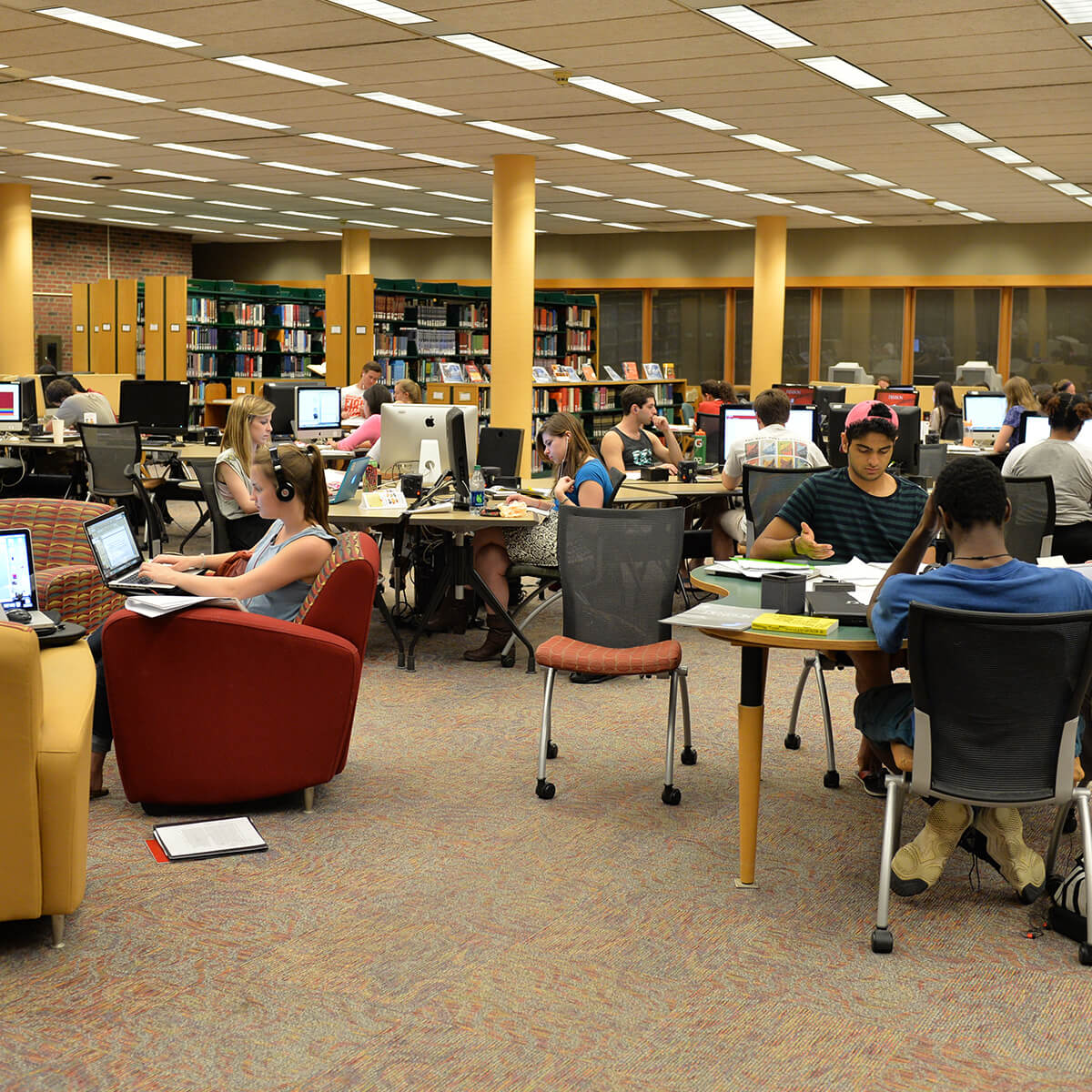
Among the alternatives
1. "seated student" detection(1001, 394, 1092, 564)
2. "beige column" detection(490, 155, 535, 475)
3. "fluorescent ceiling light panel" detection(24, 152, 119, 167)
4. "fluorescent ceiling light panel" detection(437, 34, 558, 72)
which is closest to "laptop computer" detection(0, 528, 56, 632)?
"fluorescent ceiling light panel" detection(437, 34, 558, 72)

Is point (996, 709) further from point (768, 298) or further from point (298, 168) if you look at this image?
point (768, 298)

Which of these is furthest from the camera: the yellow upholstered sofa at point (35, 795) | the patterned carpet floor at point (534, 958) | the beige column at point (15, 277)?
the beige column at point (15, 277)

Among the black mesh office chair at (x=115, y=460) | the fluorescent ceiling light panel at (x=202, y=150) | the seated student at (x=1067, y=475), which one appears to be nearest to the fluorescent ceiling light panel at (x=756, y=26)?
the seated student at (x=1067, y=475)

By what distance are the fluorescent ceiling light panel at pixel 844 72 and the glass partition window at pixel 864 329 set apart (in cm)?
1042

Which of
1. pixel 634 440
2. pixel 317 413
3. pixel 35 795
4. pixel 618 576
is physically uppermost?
pixel 317 413

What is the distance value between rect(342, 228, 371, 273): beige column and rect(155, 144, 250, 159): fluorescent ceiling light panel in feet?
22.2

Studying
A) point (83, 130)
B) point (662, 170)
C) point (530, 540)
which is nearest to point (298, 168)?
point (83, 130)

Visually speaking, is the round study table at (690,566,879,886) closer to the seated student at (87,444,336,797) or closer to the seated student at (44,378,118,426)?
the seated student at (87,444,336,797)

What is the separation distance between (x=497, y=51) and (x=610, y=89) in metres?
1.27

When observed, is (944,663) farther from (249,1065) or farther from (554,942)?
(249,1065)

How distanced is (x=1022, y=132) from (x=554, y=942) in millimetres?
8796

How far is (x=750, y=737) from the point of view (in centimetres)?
351

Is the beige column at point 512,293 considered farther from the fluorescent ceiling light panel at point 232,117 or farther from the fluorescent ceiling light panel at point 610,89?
the fluorescent ceiling light panel at point 610,89

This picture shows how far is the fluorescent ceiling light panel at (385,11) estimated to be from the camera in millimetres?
6672
